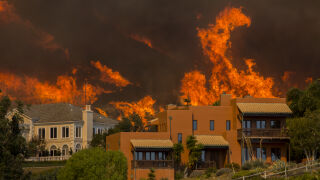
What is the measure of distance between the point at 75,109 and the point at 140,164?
48.6 metres

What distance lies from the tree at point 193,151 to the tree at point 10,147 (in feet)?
58.7

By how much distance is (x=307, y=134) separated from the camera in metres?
60.7

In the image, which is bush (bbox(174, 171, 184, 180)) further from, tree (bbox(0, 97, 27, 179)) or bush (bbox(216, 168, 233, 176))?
tree (bbox(0, 97, 27, 179))

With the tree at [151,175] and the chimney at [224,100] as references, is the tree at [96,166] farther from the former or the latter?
the chimney at [224,100]

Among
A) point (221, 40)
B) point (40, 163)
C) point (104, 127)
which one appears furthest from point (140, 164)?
point (104, 127)

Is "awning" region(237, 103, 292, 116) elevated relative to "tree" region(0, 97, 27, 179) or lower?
elevated

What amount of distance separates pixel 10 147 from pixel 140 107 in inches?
2361

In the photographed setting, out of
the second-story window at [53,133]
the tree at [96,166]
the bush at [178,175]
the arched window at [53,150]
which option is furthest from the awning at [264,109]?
the second-story window at [53,133]

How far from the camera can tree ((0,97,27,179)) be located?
52344 mm

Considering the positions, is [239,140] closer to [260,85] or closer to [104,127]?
[260,85]

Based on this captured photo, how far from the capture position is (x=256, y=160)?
61031 mm

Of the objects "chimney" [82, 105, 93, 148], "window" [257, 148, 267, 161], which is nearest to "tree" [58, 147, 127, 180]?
"window" [257, 148, 267, 161]

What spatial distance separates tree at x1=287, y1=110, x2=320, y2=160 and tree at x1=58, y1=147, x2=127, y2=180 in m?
19.6

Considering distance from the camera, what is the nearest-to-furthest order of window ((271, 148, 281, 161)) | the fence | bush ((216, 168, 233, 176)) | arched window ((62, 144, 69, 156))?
the fence, bush ((216, 168, 233, 176)), window ((271, 148, 281, 161)), arched window ((62, 144, 69, 156))
